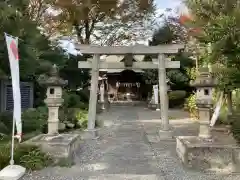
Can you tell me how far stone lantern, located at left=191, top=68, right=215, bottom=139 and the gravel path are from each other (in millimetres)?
922

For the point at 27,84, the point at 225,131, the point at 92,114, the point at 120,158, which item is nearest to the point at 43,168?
the point at 120,158

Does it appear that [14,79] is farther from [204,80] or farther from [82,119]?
[82,119]

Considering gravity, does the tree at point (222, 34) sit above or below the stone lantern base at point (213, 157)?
above

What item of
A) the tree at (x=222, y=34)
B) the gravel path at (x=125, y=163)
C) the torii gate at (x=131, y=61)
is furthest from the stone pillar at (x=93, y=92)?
the tree at (x=222, y=34)

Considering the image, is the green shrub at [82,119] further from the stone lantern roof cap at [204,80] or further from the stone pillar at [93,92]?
the stone lantern roof cap at [204,80]

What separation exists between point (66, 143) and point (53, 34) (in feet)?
57.4

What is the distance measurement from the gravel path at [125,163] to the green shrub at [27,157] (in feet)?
0.65

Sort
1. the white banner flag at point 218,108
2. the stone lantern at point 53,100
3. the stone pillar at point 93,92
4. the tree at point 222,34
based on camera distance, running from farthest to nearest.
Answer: the stone pillar at point 93,92 < the white banner flag at point 218,108 < the stone lantern at point 53,100 < the tree at point 222,34

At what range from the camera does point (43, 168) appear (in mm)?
6148

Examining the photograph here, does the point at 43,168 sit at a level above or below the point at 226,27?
below

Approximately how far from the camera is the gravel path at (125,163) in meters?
5.69

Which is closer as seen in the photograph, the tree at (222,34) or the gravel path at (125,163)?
the gravel path at (125,163)

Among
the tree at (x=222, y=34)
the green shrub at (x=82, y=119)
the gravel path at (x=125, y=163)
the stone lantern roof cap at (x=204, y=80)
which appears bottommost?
the gravel path at (x=125, y=163)

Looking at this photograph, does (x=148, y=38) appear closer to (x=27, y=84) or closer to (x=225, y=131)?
(x=27, y=84)
